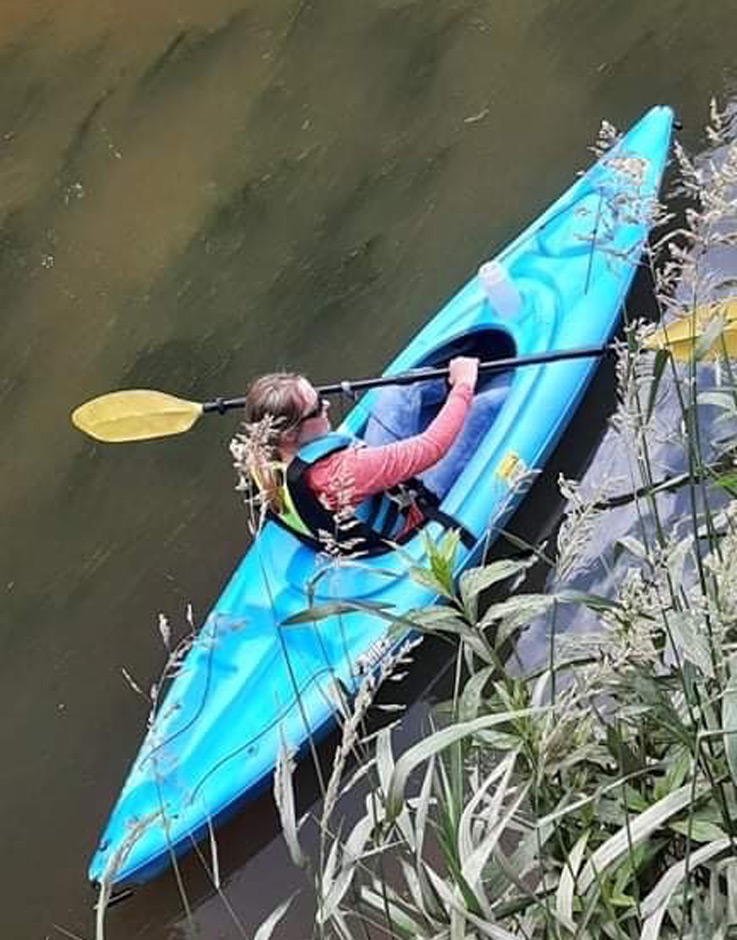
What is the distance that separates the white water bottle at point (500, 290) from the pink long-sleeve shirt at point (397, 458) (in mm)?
322

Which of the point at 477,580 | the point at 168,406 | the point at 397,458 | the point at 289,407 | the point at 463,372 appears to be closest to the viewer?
the point at 477,580

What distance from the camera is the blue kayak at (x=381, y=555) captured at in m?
2.68

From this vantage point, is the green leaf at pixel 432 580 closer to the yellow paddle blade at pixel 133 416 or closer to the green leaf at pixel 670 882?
the green leaf at pixel 670 882

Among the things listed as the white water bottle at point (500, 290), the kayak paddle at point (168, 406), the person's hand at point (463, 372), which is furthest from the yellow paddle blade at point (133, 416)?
the white water bottle at point (500, 290)

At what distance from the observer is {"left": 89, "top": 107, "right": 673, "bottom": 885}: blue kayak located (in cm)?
268

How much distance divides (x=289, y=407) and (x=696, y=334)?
1308 millimetres

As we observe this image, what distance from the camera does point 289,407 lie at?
2.73 meters

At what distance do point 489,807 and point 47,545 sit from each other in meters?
2.32

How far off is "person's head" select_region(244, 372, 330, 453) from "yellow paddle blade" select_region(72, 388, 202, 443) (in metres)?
0.40

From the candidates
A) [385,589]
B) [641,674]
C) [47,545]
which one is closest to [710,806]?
[641,674]

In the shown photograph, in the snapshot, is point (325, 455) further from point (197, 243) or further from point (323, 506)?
point (197, 243)

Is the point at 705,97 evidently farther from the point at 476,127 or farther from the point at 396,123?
the point at 396,123

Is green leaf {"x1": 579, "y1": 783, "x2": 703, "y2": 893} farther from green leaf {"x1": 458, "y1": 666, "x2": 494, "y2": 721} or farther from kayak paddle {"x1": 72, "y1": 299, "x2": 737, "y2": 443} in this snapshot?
kayak paddle {"x1": 72, "y1": 299, "x2": 737, "y2": 443}

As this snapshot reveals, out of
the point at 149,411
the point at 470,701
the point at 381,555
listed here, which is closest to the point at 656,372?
the point at 470,701
